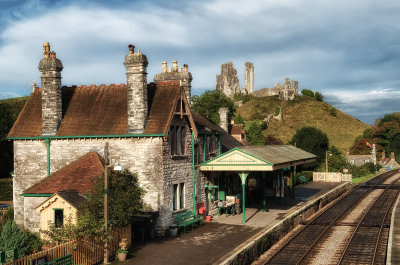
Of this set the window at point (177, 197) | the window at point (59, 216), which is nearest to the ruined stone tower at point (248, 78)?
the window at point (177, 197)

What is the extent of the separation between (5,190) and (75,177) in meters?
21.6

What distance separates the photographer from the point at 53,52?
937 inches

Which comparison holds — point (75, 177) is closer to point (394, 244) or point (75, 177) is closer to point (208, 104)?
point (394, 244)

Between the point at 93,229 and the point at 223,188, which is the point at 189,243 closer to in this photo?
the point at 93,229

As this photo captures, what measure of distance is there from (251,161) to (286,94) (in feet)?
381

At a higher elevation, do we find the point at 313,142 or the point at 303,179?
the point at 313,142

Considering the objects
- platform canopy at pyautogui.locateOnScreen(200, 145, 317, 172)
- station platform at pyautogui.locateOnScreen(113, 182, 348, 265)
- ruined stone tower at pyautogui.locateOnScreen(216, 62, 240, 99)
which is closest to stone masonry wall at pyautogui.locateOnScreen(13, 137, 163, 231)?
station platform at pyautogui.locateOnScreen(113, 182, 348, 265)

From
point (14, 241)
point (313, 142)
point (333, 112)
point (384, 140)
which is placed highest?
point (333, 112)

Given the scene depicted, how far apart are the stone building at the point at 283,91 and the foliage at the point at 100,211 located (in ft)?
401

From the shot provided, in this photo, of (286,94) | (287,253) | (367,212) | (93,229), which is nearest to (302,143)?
(367,212)

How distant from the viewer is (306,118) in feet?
386

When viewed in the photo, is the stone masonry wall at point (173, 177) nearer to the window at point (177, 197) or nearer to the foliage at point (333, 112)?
the window at point (177, 197)

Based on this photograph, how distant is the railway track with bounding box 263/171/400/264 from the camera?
1861cm

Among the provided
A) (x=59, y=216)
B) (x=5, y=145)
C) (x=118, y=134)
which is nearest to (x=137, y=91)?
(x=118, y=134)
